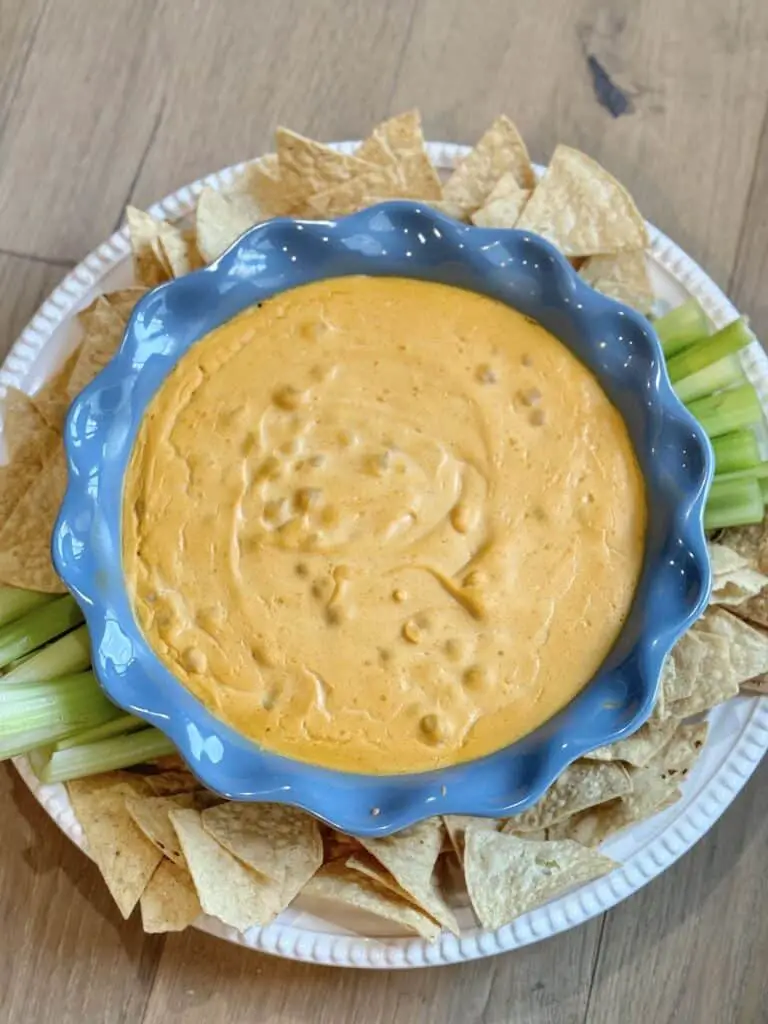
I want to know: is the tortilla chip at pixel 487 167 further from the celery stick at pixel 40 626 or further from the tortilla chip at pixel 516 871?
the tortilla chip at pixel 516 871

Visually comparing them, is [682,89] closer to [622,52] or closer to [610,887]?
[622,52]

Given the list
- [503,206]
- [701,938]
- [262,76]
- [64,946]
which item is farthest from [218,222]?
[701,938]

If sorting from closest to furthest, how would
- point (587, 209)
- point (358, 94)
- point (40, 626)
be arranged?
point (40, 626)
point (587, 209)
point (358, 94)

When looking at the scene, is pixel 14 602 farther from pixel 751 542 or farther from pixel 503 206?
pixel 751 542

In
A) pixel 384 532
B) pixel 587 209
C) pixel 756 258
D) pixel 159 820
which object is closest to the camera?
pixel 384 532

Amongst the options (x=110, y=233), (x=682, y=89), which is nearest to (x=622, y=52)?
(x=682, y=89)

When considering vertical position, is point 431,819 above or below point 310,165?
below

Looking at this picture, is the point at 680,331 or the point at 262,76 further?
the point at 262,76

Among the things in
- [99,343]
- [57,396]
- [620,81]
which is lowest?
[57,396]
